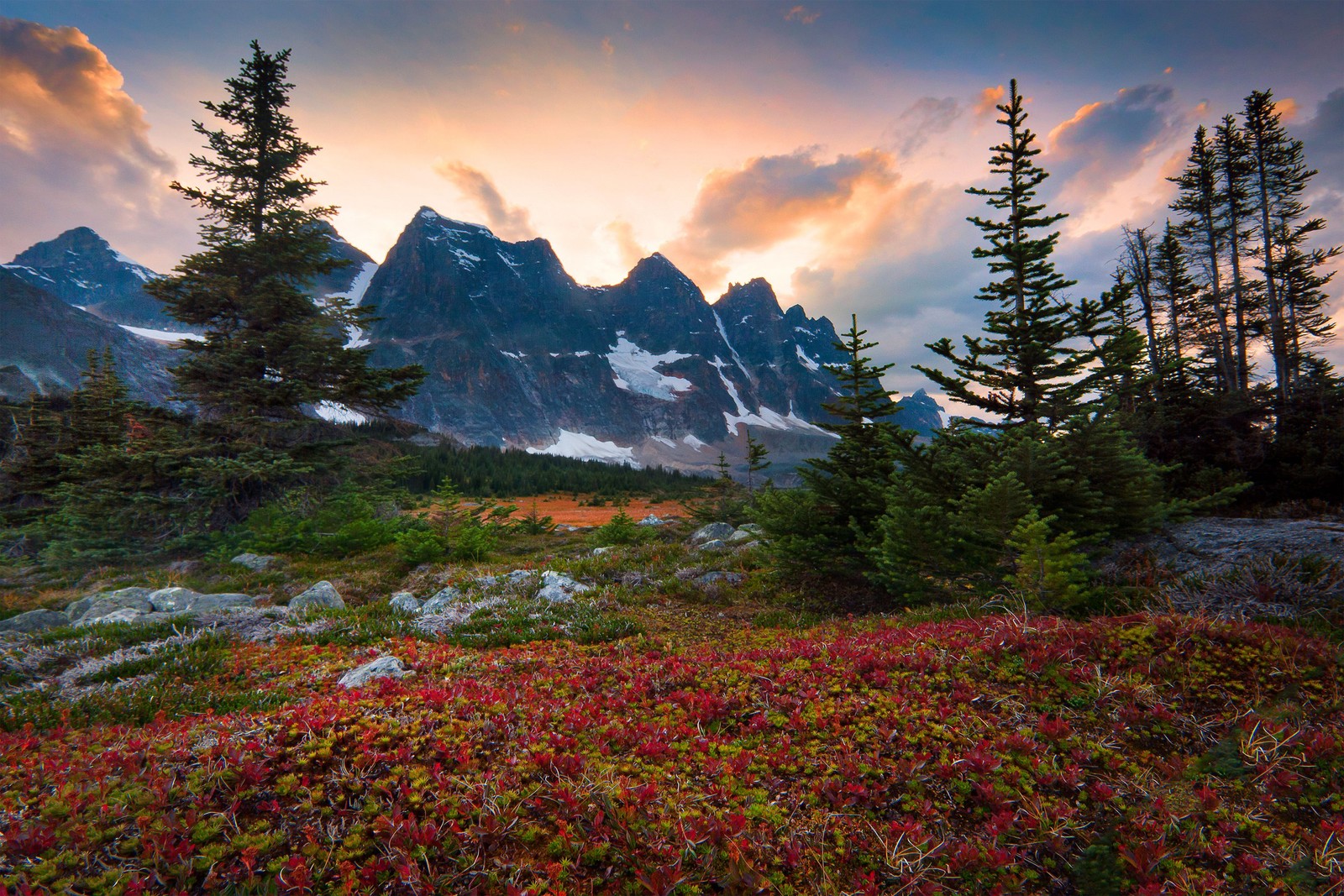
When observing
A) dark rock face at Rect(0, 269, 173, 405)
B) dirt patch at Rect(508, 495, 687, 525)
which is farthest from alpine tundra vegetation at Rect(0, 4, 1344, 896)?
dark rock face at Rect(0, 269, 173, 405)

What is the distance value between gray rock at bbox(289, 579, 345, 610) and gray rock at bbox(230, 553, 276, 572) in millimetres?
5980

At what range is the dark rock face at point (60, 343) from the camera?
359ft

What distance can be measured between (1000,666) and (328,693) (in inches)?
282

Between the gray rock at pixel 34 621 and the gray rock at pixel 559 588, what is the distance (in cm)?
808

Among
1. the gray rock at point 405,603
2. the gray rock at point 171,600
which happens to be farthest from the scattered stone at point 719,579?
the gray rock at point 171,600

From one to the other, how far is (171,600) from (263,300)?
41.6ft

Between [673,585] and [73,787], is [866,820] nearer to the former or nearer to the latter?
[73,787]

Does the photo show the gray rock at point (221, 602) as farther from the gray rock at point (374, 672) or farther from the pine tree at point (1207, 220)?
the pine tree at point (1207, 220)

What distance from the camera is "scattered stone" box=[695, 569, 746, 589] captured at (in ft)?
38.7

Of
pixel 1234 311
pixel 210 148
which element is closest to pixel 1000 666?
pixel 210 148

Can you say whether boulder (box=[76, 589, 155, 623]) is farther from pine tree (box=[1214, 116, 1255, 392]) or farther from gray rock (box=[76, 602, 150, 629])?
pine tree (box=[1214, 116, 1255, 392])

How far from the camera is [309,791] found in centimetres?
333

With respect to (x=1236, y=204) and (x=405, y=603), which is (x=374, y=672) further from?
(x=1236, y=204)

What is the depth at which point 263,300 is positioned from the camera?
18.1 metres
